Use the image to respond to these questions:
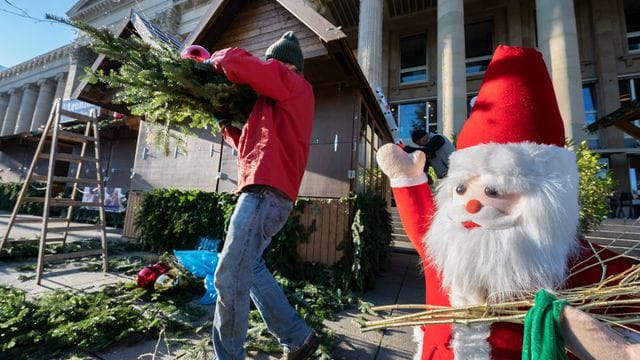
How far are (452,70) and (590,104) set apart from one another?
8679 millimetres

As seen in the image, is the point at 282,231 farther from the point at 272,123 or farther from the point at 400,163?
the point at 400,163

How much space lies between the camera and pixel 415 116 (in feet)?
54.9

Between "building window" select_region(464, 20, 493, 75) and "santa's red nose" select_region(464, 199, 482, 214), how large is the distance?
1853 cm

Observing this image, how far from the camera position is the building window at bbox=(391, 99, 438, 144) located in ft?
53.2

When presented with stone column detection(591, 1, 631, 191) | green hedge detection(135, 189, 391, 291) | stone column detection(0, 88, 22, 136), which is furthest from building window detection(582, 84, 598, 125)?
stone column detection(0, 88, 22, 136)

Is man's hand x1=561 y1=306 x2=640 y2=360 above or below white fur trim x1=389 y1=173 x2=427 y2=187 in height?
below

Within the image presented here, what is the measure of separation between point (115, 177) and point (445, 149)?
10.9 meters

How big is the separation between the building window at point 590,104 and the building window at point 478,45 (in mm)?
4991

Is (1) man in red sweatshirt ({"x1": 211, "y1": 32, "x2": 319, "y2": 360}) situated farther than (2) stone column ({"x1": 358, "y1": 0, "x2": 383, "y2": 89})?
No

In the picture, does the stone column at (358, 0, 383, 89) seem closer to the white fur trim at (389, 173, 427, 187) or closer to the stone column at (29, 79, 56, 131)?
the white fur trim at (389, 173, 427, 187)

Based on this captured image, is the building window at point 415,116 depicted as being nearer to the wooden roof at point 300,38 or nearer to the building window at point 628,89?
the building window at point 628,89

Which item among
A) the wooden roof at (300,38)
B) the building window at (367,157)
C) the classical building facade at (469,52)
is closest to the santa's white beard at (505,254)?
the wooden roof at (300,38)

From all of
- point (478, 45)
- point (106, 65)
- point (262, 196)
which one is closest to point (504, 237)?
point (262, 196)

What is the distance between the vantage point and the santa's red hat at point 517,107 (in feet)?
3.72
